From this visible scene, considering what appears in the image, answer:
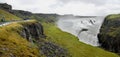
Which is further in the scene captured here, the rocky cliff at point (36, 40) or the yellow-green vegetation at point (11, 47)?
the rocky cliff at point (36, 40)

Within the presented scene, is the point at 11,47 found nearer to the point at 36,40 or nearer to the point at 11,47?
the point at 11,47

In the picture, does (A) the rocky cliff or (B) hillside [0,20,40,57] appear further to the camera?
(A) the rocky cliff

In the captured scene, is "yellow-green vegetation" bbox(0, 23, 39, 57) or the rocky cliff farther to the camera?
the rocky cliff

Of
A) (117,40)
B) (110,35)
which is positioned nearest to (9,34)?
(117,40)

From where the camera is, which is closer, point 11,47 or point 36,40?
point 11,47

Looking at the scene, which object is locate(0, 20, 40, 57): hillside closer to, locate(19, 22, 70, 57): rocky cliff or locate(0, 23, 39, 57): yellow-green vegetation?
locate(0, 23, 39, 57): yellow-green vegetation

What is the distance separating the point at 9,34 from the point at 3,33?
3.11m

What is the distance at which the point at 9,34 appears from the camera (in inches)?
2591

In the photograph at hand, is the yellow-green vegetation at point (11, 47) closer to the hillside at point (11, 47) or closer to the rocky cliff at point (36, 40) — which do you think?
the hillside at point (11, 47)

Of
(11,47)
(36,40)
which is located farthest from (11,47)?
(36,40)

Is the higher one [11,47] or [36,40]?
[11,47]

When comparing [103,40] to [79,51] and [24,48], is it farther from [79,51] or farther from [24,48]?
[24,48]

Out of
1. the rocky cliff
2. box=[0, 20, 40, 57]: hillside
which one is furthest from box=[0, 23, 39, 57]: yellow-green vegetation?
the rocky cliff

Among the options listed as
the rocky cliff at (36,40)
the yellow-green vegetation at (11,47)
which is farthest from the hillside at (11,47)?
the rocky cliff at (36,40)
